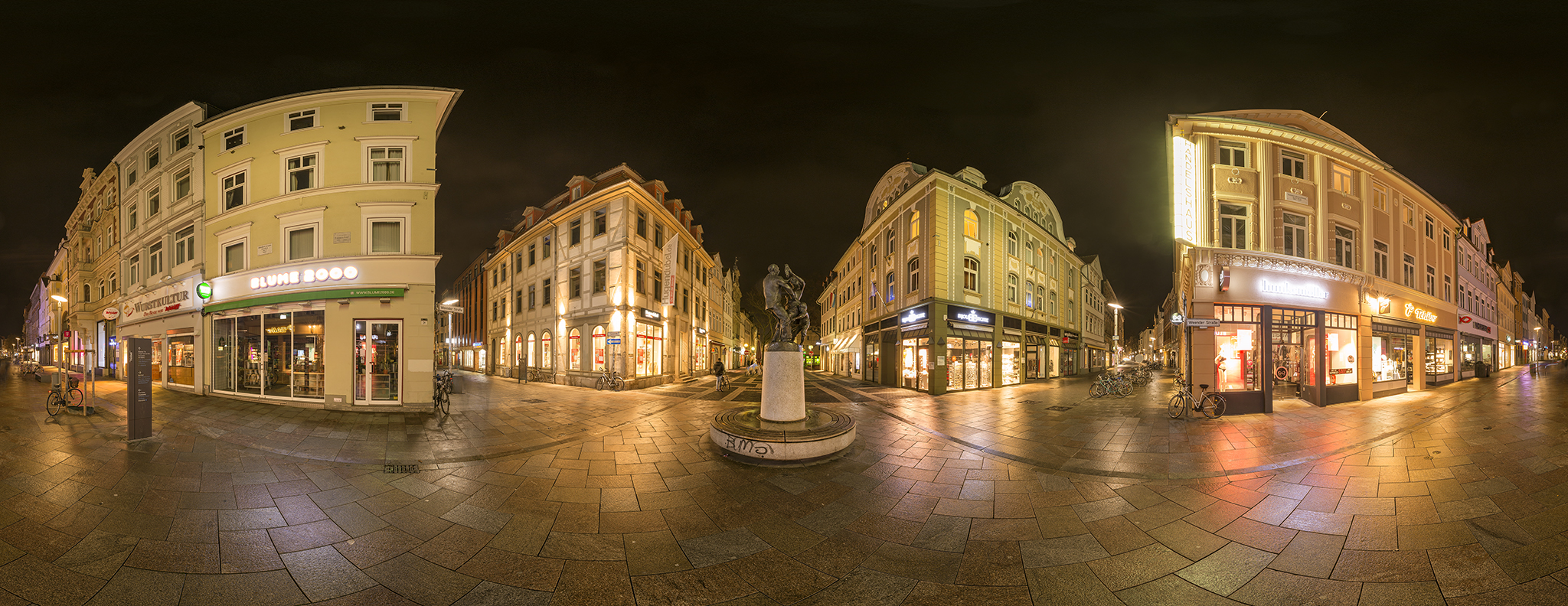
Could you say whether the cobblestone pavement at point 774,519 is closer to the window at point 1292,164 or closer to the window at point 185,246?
the window at point 185,246

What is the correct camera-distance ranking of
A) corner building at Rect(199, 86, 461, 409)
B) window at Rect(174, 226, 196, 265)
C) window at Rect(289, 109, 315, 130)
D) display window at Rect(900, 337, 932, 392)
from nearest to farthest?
corner building at Rect(199, 86, 461, 409) → window at Rect(289, 109, 315, 130) → window at Rect(174, 226, 196, 265) → display window at Rect(900, 337, 932, 392)

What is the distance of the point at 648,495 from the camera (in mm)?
6035

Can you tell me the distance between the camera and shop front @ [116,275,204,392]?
1650 centimetres

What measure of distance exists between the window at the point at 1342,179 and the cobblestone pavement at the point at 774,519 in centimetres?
989

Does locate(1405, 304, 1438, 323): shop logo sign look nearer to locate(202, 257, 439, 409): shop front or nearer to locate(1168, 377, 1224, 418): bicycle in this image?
locate(1168, 377, 1224, 418): bicycle

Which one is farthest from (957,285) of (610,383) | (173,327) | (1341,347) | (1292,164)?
(173,327)

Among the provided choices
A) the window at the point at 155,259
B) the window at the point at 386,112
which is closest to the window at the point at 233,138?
the window at the point at 386,112

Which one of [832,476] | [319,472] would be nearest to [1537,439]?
[832,476]

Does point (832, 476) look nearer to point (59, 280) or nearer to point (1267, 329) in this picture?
point (1267, 329)

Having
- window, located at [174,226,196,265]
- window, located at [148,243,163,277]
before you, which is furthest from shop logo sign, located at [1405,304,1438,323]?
window, located at [148,243,163,277]

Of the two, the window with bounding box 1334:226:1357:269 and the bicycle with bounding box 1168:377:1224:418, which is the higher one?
the window with bounding box 1334:226:1357:269

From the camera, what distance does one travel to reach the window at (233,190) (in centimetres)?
1555

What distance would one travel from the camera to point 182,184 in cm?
1764

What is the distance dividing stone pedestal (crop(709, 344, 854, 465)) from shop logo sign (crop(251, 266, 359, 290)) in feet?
38.1
